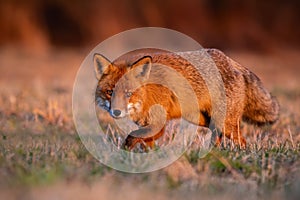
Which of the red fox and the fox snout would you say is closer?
the fox snout

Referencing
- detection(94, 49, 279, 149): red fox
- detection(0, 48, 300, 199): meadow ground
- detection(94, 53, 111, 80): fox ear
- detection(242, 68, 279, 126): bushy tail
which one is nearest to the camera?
detection(0, 48, 300, 199): meadow ground

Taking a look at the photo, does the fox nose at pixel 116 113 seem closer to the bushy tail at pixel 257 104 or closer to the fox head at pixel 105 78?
the fox head at pixel 105 78

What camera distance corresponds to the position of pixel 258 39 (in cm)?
3009

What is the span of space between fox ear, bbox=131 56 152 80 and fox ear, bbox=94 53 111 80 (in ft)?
1.24

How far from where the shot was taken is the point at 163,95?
807cm

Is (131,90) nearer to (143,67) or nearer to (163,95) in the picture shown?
(143,67)

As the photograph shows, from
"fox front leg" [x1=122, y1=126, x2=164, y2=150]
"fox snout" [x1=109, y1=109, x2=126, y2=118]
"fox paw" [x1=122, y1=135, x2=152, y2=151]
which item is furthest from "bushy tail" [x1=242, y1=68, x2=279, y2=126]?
"fox snout" [x1=109, y1=109, x2=126, y2=118]

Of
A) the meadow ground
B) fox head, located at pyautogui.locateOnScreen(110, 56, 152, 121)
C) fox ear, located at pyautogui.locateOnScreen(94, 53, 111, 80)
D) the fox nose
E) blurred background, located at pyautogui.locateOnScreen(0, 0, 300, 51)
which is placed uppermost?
blurred background, located at pyautogui.locateOnScreen(0, 0, 300, 51)

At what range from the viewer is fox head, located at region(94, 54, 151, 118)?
7.52m

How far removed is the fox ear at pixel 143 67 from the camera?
768cm

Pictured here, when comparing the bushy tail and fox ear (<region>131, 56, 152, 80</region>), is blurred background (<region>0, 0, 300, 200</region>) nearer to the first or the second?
the bushy tail

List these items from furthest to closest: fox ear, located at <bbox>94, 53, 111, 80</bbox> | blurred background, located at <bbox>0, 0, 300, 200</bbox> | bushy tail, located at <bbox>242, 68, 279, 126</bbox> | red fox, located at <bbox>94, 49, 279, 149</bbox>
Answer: bushy tail, located at <bbox>242, 68, 279, 126</bbox>
fox ear, located at <bbox>94, 53, 111, 80</bbox>
red fox, located at <bbox>94, 49, 279, 149</bbox>
blurred background, located at <bbox>0, 0, 300, 200</bbox>

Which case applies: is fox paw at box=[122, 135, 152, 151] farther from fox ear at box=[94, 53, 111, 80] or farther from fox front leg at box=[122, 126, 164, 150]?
fox ear at box=[94, 53, 111, 80]

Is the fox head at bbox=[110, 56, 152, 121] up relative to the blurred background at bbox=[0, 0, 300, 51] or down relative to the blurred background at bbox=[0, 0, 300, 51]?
down
